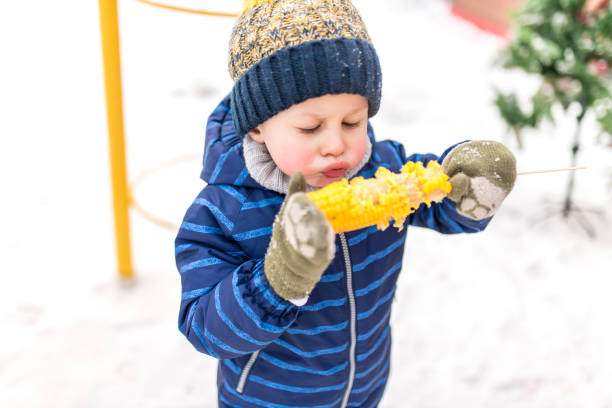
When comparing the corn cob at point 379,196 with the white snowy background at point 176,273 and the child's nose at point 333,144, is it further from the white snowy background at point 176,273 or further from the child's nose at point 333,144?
the white snowy background at point 176,273

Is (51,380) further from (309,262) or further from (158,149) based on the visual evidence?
(158,149)

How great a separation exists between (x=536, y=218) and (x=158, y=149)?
244cm

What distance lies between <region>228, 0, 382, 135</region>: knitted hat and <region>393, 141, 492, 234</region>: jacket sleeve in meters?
0.27

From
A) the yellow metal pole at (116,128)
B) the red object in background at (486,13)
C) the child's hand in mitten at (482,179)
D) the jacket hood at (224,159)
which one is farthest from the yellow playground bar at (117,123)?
the red object in background at (486,13)

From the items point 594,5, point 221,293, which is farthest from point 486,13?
point 221,293

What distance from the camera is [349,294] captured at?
0.99m

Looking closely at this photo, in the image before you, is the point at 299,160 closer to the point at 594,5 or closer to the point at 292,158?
the point at 292,158

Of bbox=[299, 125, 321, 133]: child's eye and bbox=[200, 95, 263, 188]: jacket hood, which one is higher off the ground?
bbox=[299, 125, 321, 133]: child's eye

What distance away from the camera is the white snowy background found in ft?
6.00

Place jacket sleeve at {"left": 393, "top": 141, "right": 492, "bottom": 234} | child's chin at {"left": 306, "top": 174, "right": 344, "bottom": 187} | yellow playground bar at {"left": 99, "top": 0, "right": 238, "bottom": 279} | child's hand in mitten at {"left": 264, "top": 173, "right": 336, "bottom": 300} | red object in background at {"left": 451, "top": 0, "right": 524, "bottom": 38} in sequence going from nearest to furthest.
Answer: child's hand in mitten at {"left": 264, "top": 173, "right": 336, "bottom": 300} → child's chin at {"left": 306, "top": 174, "right": 344, "bottom": 187} → jacket sleeve at {"left": 393, "top": 141, "right": 492, "bottom": 234} → yellow playground bar at {"left": 99, "top": 0, "right": 238, "bottom": 279} → red object in background at {"left": 451, "top": 0, "right": 524, "bottom": 38}

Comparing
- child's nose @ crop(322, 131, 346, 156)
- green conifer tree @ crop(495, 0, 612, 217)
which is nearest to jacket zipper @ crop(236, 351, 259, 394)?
child's nose @ crop(322, 131, 346, 156)

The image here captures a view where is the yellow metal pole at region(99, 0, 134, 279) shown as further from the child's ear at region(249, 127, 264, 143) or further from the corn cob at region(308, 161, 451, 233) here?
the corn cob at region(308, 161, 451, 233)

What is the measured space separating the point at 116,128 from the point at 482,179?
4.80 feet

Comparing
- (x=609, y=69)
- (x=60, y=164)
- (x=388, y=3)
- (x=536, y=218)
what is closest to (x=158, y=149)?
(x=60, y=164)
